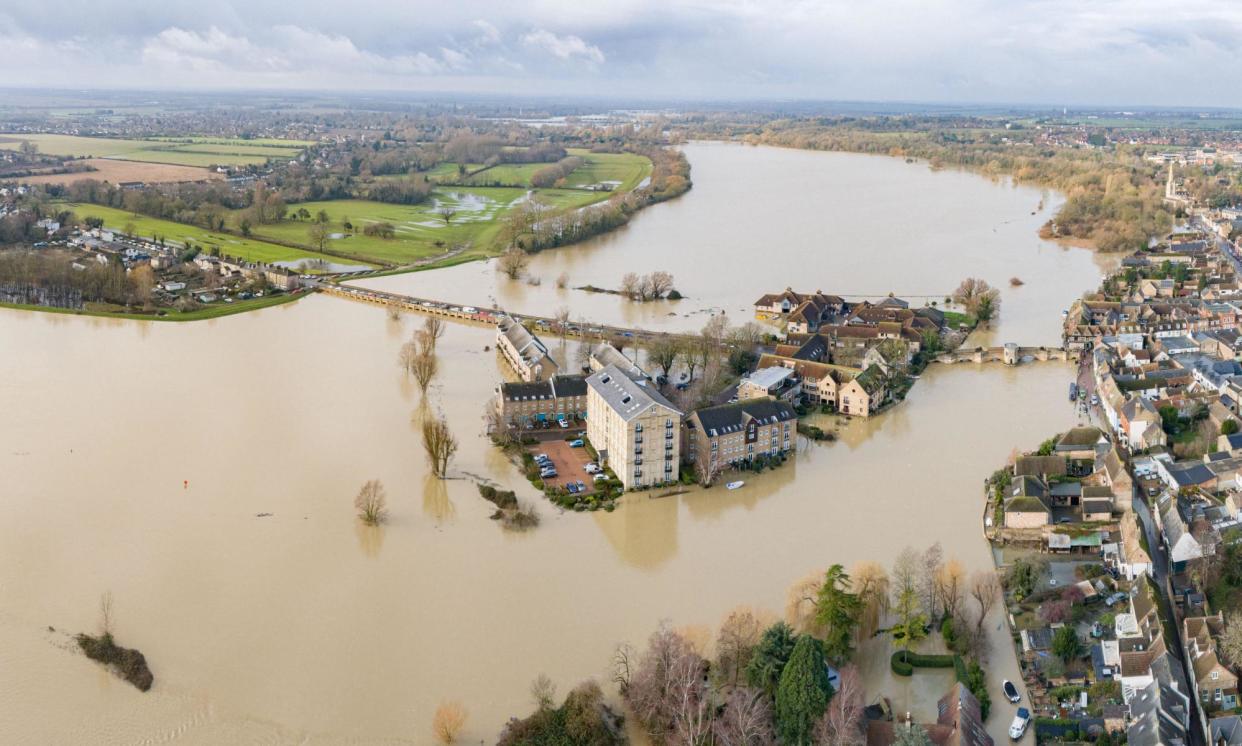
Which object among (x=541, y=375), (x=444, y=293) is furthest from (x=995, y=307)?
(x=444, y=293)

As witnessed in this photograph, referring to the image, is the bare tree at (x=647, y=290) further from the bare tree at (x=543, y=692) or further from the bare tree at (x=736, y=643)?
the bare tree at (x=543, y=692)

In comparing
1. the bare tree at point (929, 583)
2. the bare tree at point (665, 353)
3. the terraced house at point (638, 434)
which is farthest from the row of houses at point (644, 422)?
the bare tree at point (929, 583)

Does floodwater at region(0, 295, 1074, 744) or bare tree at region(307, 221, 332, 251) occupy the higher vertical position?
bare tree at region(307, 221, 332, 251)

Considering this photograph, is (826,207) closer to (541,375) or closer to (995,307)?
(995,307)

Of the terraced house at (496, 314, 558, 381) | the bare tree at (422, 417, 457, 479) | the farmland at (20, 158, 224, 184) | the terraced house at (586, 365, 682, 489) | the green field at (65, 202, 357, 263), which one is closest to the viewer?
the terraced house at (586, 365, 682, 489)

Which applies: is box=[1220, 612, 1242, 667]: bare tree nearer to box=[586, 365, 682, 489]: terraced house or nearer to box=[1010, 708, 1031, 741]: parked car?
box=[1010, 708, 1031, 741]: parked car

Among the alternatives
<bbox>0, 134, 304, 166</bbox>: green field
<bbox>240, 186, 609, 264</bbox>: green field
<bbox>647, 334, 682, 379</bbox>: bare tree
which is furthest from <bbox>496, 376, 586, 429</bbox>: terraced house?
<bbox>0, 134, 304, 166</bbox>: green field

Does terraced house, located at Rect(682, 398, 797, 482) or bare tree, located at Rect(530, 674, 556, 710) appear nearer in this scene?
bare tree, located at Rect(530, 674, 556, 710)
